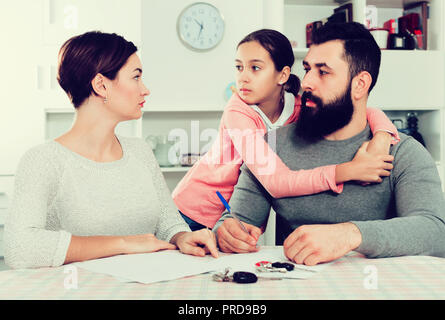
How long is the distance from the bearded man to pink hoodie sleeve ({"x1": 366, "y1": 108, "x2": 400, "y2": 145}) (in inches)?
0.9

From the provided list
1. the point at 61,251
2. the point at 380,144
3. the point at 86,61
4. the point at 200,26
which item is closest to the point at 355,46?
the point at 380,144

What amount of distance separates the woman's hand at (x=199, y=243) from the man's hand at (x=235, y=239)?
3 cm

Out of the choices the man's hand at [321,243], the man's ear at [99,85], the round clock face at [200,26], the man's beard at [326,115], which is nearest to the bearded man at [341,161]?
the man's beard at [326,115]

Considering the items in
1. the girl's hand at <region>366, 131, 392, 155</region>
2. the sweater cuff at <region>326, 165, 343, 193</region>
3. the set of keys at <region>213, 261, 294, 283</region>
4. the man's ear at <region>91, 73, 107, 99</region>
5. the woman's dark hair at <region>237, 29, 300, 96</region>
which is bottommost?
the set of keys at <region>213, 261, 294, 283</region>

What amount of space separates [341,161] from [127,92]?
0.72 m

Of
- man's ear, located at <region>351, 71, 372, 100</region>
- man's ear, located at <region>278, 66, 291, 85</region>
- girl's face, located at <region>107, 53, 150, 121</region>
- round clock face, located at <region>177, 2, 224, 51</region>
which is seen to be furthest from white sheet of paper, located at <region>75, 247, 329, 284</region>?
round clock face, located at <region>177, 2, 224, 51</region>

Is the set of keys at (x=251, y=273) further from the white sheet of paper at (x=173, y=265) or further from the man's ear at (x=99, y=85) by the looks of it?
the man's ear at (x=99, y=85)

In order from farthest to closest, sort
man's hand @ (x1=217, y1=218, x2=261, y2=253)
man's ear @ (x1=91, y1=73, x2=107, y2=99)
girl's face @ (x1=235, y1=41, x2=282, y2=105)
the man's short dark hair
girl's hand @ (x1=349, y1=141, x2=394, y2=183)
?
girl's face @ (x1=235, y1=41, x2=282, y2=105), the man's short dark hair, man's ear @ (x1=91, y1=73, x2=107, y2=99), girl's hand @ (x1=349, y1=141, x2=394, y2=183), man's hand @ (x1=217, y1=218, x2=261, y2=253)

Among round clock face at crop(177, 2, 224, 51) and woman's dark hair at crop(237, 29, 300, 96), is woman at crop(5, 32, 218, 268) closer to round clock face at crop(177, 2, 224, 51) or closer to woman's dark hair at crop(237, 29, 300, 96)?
woman's dark hair at crop(237, 29, 300, 96)

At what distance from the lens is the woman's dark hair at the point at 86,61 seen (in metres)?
1.47

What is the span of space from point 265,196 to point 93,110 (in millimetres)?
623

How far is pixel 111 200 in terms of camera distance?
1460 mm

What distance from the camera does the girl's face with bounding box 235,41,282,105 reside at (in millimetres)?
1934

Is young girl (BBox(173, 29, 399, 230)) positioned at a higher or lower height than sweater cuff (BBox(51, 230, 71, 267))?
higher
